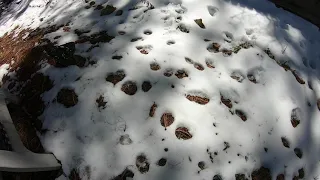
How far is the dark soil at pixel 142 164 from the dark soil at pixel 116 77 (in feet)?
2.13

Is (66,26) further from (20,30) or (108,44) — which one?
(20,30)

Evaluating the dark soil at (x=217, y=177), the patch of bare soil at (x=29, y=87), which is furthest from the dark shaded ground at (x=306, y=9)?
the patch of bare soil at (x=29, y=87)

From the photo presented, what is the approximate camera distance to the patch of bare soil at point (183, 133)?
7.55ft

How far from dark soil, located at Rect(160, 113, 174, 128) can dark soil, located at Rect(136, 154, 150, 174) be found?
0.28m

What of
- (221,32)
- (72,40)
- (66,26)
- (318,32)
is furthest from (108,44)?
(318,32)

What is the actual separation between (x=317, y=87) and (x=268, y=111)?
787 millimetres

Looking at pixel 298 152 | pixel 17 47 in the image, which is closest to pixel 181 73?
pixel 298 152

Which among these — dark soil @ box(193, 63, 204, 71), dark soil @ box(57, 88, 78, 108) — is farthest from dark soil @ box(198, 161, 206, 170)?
dark soil @ box(57, 88, 78, 108)

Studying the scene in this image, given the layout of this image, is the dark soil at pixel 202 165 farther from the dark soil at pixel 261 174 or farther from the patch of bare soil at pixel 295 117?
the patch of bare soil at pixel 295 117

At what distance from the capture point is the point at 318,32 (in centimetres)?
376

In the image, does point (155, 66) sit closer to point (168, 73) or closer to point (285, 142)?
point (168, 73)

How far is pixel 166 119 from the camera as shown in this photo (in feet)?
7.77

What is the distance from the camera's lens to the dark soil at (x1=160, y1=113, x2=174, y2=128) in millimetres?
2348

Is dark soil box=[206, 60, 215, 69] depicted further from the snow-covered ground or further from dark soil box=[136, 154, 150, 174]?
dark soil box=[136, 154, 150, 174]
